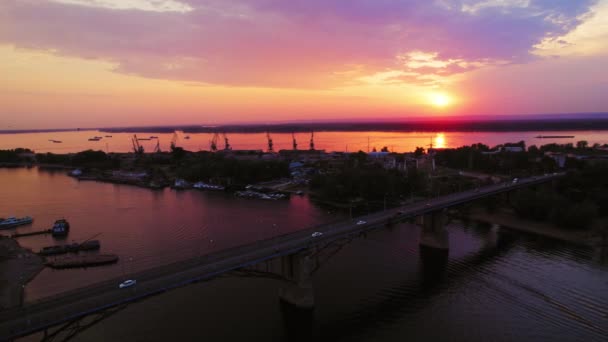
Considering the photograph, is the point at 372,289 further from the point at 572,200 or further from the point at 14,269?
the point at 572,200

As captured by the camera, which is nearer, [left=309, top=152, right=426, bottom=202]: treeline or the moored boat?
the moored boat

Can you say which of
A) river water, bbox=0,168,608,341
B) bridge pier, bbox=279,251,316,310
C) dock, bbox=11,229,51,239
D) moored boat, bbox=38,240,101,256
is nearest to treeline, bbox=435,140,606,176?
river water, bbox=0,168,608,341

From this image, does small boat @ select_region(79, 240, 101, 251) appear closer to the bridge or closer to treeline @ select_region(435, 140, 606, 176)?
the bridge

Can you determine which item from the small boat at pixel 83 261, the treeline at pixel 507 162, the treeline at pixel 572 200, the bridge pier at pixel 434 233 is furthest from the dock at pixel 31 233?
the treeline at pixel 507 162

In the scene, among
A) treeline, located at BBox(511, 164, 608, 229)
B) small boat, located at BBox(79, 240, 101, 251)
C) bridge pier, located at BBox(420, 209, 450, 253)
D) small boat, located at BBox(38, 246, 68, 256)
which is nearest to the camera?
small boat, located at BBox(38, 246, 68, 256)

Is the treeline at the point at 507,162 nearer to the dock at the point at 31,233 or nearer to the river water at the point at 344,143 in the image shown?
the river water at the point at 344,143

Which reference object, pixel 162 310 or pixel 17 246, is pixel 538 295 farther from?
pixel 17 246

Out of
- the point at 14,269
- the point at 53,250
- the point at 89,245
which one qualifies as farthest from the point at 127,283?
the point at 53,250
